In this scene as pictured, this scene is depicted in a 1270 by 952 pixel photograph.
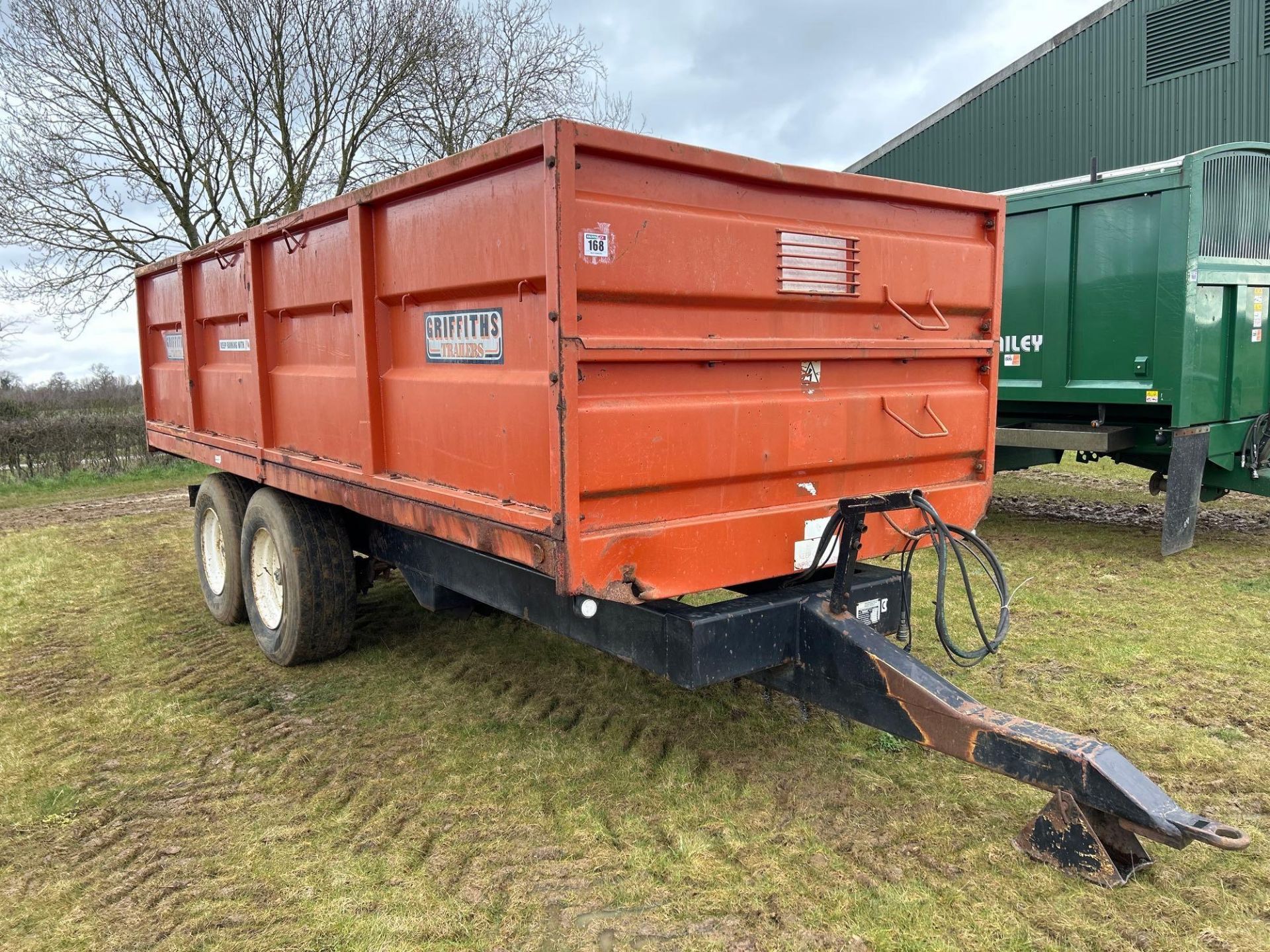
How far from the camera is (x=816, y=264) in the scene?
3.10 metres

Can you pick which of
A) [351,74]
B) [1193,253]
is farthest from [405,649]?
[351,74]

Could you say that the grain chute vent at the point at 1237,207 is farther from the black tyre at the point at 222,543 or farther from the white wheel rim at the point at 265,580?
the black tyre at the point at 222,543

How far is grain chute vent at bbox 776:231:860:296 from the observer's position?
9.92ft

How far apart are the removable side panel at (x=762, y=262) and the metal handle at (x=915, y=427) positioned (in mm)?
259

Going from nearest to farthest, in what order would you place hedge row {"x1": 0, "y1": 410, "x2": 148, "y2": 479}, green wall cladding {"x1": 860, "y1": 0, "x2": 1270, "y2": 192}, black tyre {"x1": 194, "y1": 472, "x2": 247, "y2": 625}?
black tyre {"x1": 194, "y1": 472, "x2": 247, "y2": 625} → hedge row {"x1": 0, "y1": 410, "x2": 148, "y2": 479} → green wall cladding {"x1": 860, "y1": 0, "x2": 1270, "y2": 192}

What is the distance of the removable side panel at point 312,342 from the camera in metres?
3.70

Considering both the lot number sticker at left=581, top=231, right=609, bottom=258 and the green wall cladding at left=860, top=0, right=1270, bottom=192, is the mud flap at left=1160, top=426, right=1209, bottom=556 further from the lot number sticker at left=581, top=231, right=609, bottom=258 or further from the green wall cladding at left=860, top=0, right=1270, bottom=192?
the green wall cladding at left=860, top=0, right=1270, bottom=192

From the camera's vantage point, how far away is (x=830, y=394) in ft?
10.6

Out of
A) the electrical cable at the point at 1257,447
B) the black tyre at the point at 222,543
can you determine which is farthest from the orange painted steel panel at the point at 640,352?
the electrical cable at the point at 1257,447

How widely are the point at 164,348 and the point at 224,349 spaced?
1.42 metres

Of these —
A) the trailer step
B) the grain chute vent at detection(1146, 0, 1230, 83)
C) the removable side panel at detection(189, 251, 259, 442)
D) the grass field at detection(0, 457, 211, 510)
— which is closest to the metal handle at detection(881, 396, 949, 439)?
the removable side panel at detection(189, 251, 259, 442)

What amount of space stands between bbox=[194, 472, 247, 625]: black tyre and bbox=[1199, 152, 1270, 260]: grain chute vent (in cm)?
636

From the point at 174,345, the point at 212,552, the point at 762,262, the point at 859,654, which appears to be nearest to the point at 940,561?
the point at 859,654

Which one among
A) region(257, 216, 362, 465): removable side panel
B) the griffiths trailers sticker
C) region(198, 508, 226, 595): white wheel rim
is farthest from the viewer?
region(198, 508, 226, 595): white wheel rim
